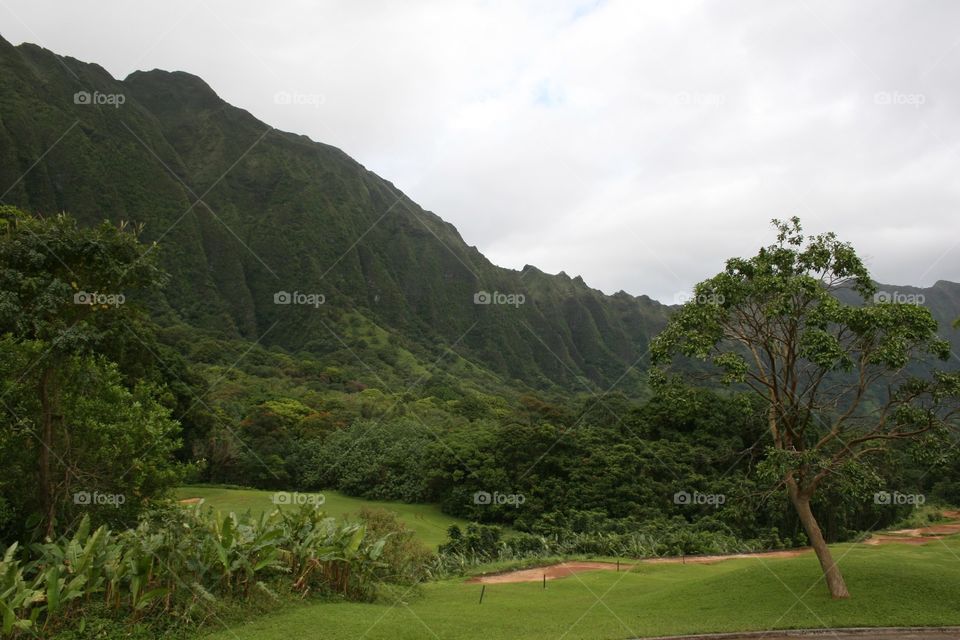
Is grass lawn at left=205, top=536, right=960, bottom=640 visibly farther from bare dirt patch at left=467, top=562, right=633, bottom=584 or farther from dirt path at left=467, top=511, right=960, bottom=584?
dirt path at left=467, top=511, right=960, bottom=584

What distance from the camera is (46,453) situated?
12.4 m

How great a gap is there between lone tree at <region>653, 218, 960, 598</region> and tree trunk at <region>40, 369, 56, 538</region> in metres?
12.3

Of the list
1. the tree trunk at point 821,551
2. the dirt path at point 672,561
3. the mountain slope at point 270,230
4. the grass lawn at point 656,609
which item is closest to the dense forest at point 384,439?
the tree trunk at point 821,551

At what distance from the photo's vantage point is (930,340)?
10711mm

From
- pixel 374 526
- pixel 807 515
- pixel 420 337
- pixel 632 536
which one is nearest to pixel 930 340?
pixel 807 515

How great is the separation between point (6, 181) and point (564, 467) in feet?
330

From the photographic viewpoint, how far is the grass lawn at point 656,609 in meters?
9.75

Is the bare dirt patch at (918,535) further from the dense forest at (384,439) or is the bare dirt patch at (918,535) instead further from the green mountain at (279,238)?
the green mountain at (279,238)

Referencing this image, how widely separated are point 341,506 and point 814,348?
26697 millimetres

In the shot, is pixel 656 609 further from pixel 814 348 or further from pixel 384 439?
pixel 384 439

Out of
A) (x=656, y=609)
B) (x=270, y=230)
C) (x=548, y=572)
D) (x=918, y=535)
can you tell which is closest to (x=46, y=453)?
(x=656, y=609)

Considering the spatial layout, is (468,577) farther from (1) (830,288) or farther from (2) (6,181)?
(2) (6,181)

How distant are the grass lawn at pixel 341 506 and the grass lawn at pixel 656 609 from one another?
1430cm

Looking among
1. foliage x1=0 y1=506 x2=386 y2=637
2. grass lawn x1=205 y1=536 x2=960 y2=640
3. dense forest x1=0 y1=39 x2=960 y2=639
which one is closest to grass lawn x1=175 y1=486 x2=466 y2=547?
dense forest x1=0 y1=39 x2=960 y2=639
